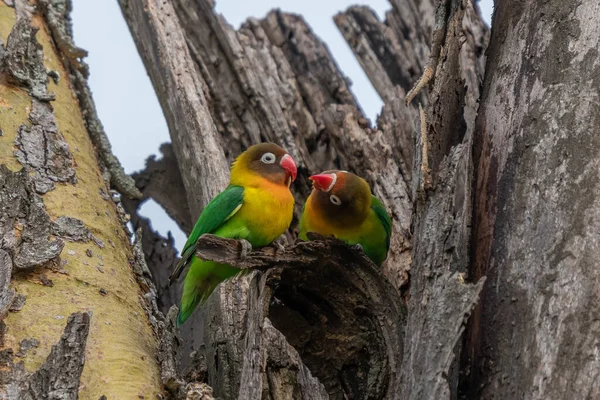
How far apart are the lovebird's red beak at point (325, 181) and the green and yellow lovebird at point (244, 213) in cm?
22

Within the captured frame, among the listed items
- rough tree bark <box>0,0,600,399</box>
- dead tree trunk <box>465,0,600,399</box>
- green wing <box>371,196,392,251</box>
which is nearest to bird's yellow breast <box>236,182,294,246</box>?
rough tree bark <box>0,0,600,399</box>

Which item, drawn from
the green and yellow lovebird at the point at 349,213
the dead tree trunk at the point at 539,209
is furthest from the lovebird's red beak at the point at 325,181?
the dead tree trunk at the point at 539,209

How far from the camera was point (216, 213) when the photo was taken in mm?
5180

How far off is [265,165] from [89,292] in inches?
76.6

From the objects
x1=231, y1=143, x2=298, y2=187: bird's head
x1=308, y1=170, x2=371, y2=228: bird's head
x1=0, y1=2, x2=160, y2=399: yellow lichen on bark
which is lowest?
x1=0, y1=2, x2=160, y2=399: yellow lichen on bark

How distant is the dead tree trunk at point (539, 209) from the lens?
3053 mm

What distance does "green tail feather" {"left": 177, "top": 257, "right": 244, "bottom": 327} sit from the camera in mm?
5043

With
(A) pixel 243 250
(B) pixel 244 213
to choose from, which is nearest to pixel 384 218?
(B) pixel 244 213

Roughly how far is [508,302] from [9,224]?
8.12 ft

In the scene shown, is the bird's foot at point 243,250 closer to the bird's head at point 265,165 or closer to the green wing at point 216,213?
the green wing at point 216,213

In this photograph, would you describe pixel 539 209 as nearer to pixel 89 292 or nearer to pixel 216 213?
pixel 89 292

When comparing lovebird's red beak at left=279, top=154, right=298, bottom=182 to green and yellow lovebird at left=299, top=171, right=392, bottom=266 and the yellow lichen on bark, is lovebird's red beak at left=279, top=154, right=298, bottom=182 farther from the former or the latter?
the yellow lichen on bark

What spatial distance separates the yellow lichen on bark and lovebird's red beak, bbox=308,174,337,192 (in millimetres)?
1476

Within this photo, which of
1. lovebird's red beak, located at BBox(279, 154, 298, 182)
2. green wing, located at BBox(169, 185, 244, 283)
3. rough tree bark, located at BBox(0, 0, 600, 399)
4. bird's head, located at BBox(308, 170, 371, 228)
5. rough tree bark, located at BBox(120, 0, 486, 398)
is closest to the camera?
rough tree bark, located at BBox(0, 0, 600, 399)
